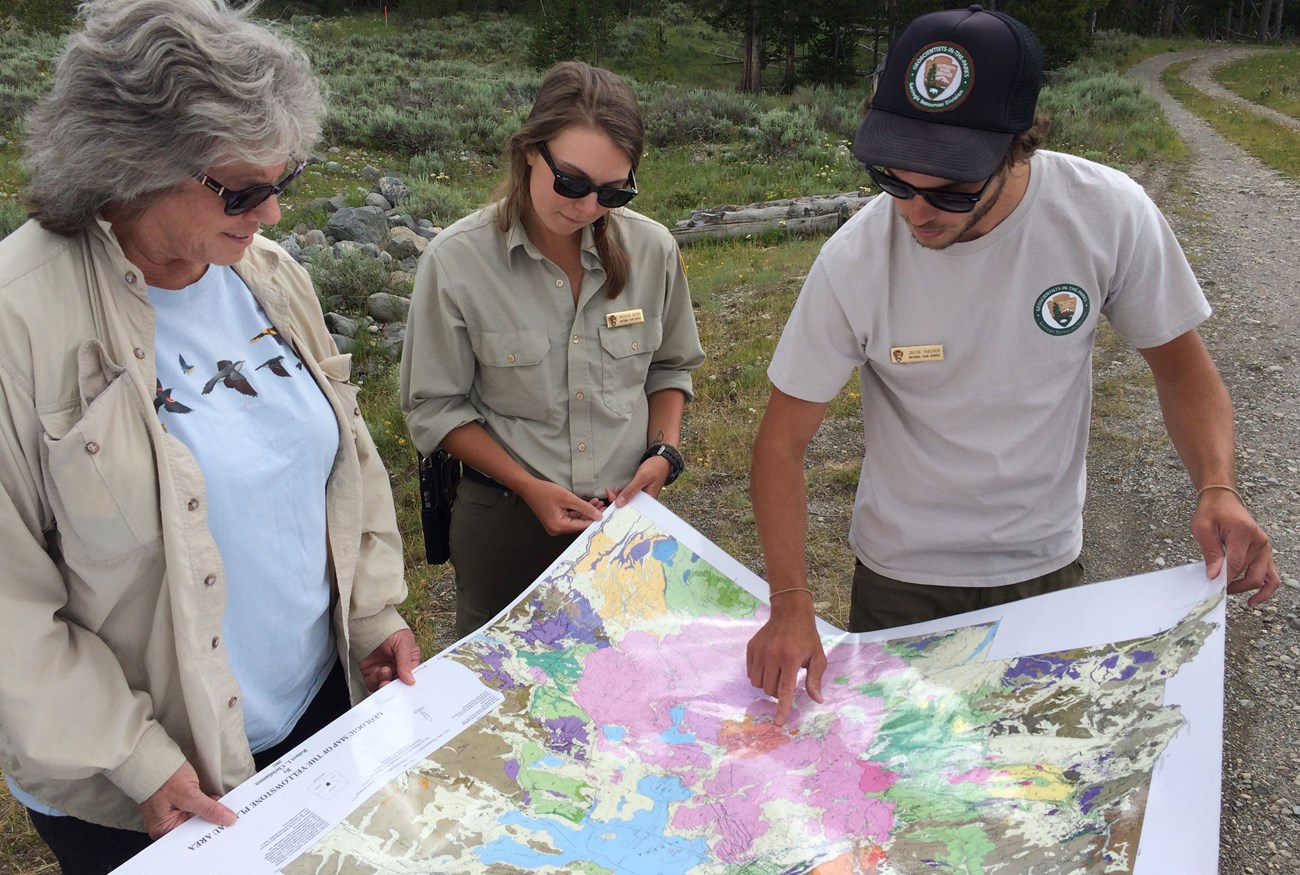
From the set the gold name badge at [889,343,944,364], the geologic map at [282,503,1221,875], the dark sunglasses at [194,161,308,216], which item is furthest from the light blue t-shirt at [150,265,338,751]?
the gold name badge at [889,343,944,364]

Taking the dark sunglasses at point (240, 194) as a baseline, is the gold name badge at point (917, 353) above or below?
below

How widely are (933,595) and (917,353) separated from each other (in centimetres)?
65

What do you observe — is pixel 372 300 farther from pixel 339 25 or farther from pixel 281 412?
pixel 339 25

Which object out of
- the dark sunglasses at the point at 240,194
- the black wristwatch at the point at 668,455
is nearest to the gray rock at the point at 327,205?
the black wristwatch at the point at 668,455

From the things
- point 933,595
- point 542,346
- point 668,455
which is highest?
point 542,346

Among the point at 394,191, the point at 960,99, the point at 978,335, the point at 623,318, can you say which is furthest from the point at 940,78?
the point at 394,191

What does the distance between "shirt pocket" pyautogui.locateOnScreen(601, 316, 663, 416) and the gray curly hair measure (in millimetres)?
1188

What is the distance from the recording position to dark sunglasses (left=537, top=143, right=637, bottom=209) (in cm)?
252

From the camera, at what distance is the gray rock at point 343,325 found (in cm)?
763

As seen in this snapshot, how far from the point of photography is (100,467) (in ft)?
5.69

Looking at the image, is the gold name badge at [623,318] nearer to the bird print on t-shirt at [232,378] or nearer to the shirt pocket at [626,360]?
the shirt pocket at [626,360]

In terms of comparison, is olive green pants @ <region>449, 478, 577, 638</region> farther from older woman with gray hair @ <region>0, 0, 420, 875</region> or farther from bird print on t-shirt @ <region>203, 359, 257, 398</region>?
bird print on t-shirt @ <region>203, 359, 257, 398</region>

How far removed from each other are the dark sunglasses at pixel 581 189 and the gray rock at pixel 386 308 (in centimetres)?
579

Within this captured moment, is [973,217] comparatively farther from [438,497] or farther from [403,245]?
[403,245]
